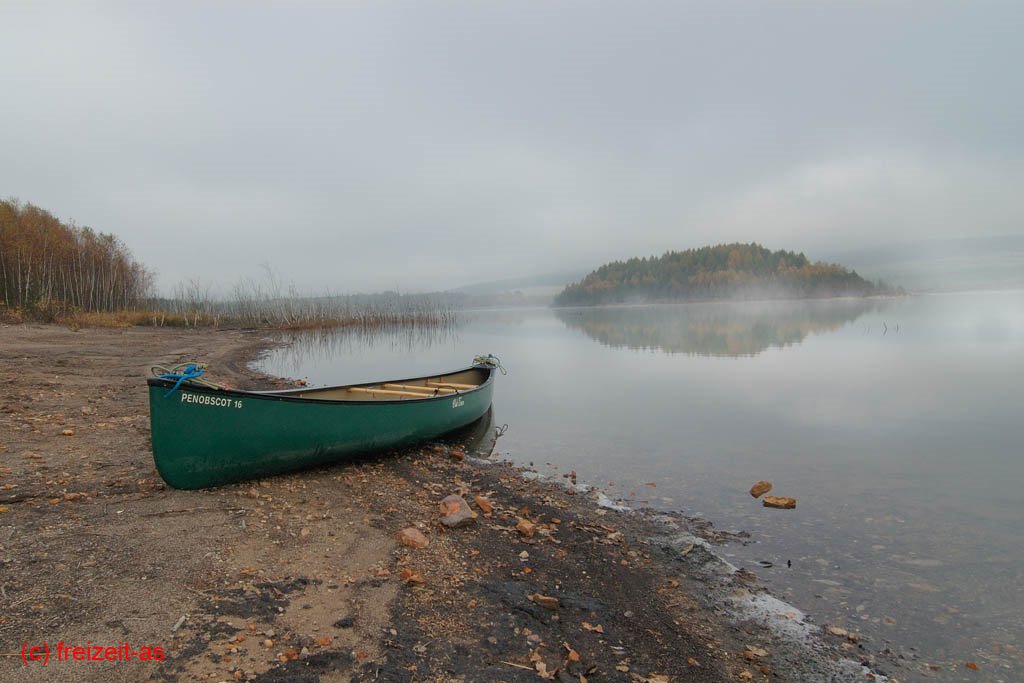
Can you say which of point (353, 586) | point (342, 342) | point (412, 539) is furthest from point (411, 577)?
point (342, 342)

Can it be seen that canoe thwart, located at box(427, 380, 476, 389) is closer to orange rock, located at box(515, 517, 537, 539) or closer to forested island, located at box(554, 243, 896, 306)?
orange rock, located at box(515, 517, 537, 539)

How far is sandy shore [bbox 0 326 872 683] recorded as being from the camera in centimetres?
301

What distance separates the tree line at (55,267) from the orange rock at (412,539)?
31866 millimetres

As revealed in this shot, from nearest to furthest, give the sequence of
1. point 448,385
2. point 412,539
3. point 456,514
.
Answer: point 412,539 < point 456,514 < point 448,385

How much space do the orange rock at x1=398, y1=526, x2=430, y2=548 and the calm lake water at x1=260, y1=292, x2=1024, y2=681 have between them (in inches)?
125

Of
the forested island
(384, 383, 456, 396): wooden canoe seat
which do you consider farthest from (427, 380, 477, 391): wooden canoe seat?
the forested island

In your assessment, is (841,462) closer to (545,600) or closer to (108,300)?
(545,600)

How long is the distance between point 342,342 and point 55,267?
17100mm

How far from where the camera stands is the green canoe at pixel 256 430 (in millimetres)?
5105

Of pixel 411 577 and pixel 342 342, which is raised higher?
pixel 342 342

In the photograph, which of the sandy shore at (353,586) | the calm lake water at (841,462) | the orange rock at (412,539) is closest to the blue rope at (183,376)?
the sandy shore at (353,586)

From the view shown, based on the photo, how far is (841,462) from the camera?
336 inches

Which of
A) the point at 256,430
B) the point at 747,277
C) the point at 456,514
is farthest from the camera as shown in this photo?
the point at 747,277

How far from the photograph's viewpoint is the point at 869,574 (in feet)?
16.4
